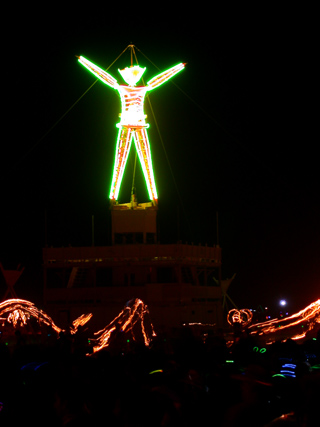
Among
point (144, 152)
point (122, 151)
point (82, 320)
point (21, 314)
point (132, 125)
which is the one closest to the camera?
point (21, 314)

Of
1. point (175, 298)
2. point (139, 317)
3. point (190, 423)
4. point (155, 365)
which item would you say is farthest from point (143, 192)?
point (190, 423)

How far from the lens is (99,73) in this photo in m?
48.5

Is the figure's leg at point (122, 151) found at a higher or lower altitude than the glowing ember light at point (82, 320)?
higher

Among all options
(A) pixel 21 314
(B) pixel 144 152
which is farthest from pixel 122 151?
(A) pixel 21 314

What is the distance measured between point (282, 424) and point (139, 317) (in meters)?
35.0

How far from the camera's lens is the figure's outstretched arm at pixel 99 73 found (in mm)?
47438

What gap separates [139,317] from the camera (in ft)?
132

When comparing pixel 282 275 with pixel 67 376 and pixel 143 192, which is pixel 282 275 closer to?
pixel 143 192

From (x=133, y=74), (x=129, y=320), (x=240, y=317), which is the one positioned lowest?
(x=129, y=320)

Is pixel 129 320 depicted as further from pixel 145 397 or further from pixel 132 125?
pixel 145 397

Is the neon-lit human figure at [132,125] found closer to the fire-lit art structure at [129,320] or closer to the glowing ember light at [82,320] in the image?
the glowing ember light at [82,320]

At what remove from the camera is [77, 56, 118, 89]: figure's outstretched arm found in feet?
156

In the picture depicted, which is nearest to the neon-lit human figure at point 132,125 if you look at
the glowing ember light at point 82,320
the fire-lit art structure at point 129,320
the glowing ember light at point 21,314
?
the glowing ember light at point 82,320

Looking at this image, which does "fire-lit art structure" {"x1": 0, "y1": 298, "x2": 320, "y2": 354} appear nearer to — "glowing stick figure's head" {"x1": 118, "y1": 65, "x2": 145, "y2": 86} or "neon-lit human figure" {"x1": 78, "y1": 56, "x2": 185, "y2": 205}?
"neon-lit human figure" {"x1": 78, "y1": 56, "x2": 185, "y2": 205}
